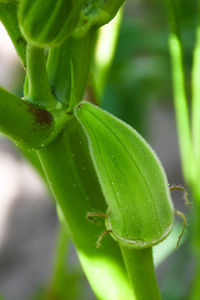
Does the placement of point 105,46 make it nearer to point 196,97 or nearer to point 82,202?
point 196,97

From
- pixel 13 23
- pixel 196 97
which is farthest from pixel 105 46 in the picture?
pixel 13 23

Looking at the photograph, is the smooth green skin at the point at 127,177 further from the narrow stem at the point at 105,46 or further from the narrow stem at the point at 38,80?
the narrow stem at the point at 105,46

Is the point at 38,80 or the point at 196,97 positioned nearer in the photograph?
the point at 38,80

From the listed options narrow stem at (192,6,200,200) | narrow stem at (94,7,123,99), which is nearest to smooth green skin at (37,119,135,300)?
narrow stem at (192,6,200,200)

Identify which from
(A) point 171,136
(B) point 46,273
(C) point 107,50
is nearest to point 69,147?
(C) point 107,50

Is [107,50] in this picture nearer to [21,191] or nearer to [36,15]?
[36,15]
